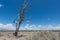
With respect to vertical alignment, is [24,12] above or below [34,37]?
above

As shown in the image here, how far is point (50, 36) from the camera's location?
1772 centimetres

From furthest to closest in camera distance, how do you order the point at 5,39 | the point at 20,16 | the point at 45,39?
the point at 20,16 → the point at 5,39 → the point at 45,39

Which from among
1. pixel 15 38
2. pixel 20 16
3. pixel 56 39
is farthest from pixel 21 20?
pixel 56 39

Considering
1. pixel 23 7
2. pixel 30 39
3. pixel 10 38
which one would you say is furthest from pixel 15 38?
pixel 30 39

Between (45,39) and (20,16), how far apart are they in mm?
18031

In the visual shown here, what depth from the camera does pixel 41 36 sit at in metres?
17.3

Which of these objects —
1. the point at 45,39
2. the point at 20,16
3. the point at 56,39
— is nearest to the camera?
the point at 45,39

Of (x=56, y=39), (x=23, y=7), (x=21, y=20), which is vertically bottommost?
(x=56, y=39)

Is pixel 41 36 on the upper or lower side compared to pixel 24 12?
lower

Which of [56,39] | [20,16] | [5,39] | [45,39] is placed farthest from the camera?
[20,16]

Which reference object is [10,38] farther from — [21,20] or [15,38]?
[21,20]

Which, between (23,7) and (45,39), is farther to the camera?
(23,7)

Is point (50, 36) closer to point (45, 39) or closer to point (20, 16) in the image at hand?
point (45, 39)

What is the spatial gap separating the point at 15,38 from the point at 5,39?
84.6 inches
